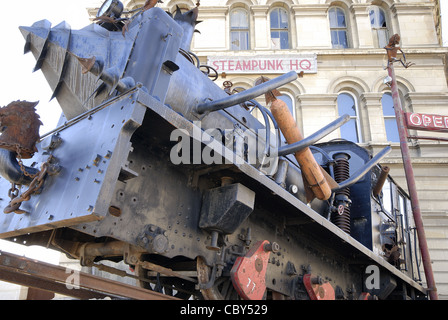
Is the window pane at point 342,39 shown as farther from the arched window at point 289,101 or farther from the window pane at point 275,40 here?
the arched window at point 289,101

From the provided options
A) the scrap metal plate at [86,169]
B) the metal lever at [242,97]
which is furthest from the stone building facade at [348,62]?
the scrap metal plate at [86,169]

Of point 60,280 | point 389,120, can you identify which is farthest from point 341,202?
point 389,120

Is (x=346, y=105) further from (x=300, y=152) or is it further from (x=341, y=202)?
(x=300, y=152)

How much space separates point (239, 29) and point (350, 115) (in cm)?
503

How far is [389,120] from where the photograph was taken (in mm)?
12547

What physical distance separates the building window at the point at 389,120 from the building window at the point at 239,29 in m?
4.97

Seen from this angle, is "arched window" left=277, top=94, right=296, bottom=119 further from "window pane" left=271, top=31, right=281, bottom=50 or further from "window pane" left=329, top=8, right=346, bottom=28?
"window pane" left=329, top=8, right=346, bottom=28

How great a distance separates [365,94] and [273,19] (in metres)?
4.47

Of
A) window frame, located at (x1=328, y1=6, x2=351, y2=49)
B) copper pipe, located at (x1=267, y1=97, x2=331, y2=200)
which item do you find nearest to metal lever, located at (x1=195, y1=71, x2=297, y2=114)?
copper pipe, located at (x1=267, y1=97, x2=331, y2=200)
